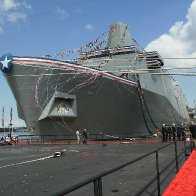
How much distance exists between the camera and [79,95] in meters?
28.7

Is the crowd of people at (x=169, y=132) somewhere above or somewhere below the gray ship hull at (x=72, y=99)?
below

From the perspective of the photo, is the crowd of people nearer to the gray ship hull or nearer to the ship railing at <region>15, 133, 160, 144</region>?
the ship railing at <region>15, 133, 160, 144</region>

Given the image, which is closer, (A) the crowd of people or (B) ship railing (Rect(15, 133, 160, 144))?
(A) the crowd of people

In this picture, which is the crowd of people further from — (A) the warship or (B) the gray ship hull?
(B) the gray ship hull

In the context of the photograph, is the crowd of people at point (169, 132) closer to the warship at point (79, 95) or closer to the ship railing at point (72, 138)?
the ship railing at point (72, 138)

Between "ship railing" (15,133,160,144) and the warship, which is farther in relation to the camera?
"ship railing" (15,133,160,144)

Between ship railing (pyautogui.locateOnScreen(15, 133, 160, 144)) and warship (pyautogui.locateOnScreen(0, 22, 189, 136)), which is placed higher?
warship (pyautogui.locateOnScreen(0, 22, 189, 136))

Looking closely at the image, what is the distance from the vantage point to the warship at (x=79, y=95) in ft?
90.1

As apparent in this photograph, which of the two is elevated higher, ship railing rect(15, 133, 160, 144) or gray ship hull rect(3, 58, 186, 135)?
gray ship hull rect(3, 58, 186, 135)

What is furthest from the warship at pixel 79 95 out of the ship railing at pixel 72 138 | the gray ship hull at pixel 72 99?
the ship railing at pixel 72 138

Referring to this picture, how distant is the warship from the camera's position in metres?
27.5

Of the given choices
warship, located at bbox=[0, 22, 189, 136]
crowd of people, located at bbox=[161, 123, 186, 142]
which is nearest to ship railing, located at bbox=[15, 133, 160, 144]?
warship, located at bbox=[0, 22, 189, 136]

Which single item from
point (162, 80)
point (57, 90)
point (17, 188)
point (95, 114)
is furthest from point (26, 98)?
point (17, 188)

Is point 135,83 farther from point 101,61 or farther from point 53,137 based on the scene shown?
point 53,137
